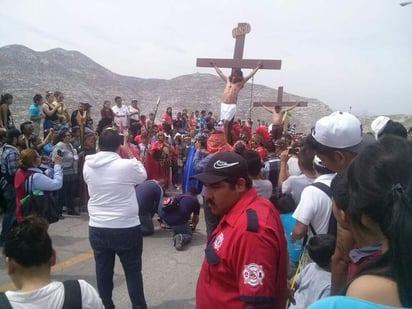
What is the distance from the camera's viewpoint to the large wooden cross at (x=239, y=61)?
22.5ft

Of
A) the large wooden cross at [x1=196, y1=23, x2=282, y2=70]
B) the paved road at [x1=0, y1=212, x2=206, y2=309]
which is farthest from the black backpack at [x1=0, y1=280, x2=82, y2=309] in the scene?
the large wooden cross at [x1=196, y1=23, x2=282, y2=70]

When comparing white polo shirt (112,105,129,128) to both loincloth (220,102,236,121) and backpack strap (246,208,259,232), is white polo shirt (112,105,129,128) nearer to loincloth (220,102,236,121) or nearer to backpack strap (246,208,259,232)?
loincloth (220,102,236,121)

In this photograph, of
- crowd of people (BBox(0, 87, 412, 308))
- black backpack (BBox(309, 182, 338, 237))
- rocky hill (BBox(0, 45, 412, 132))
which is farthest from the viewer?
rocky hill (BBox(0, 45, 412, 132))

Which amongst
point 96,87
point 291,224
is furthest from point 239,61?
point 96,87

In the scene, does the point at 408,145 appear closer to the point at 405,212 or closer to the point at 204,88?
the point at 405,212

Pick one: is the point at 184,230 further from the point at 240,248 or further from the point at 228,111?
the point at 240,248

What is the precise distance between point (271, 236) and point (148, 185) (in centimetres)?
460

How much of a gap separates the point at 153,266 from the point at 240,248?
144 inches

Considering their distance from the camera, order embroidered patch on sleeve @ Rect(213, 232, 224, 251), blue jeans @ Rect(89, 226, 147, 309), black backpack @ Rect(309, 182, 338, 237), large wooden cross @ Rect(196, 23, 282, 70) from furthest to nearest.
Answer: large wooden cross @ Rect(196, 23, 282, 70), blue jeans @ Rect(89, 226, 147, 309), black backpack @ Rect(309, 182, 338, 237), embroidered patch on sleeve @ Rect(213, 232, 224, 251)

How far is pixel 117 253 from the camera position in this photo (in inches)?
138

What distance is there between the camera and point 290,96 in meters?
42.4

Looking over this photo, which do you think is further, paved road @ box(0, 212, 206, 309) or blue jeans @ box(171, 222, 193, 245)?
blue jeans @ box(171, 222, 193, 245)

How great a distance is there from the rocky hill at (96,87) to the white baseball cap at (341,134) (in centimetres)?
1740

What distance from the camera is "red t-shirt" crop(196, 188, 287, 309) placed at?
1.83m
